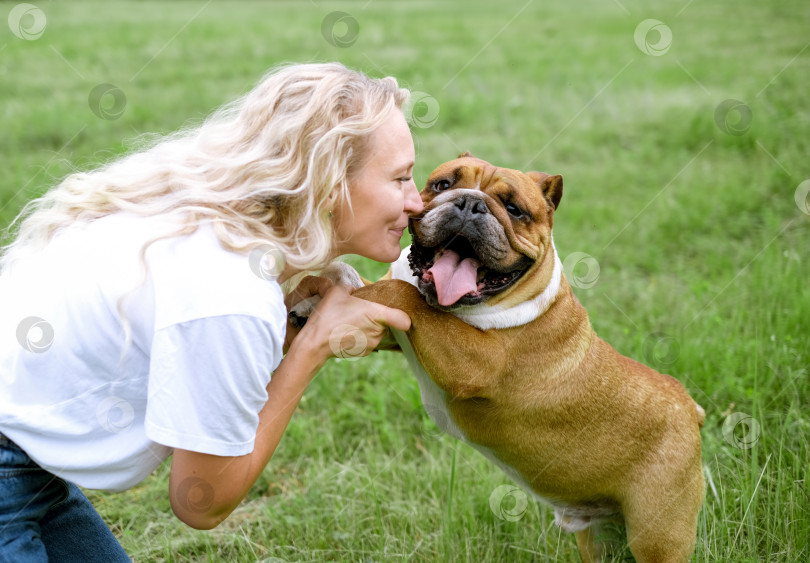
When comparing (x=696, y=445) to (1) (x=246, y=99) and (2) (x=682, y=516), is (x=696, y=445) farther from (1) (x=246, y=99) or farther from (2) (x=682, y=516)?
(1) (x=246, y=99)

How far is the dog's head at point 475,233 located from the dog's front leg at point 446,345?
0.23 ft

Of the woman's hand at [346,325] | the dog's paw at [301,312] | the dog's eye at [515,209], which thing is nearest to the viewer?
the woman's hand at [346,325]

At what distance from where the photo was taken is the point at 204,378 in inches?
87.7

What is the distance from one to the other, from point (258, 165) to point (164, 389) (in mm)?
837

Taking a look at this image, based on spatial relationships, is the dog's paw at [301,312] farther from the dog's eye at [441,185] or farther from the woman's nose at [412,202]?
the dog's eye at [441,185]

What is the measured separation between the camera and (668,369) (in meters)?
4.61

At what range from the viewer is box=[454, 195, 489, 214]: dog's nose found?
2.96 m

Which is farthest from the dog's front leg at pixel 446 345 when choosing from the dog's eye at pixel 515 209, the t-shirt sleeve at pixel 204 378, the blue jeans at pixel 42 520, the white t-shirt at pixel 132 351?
the blue jeans at pixel 42 520

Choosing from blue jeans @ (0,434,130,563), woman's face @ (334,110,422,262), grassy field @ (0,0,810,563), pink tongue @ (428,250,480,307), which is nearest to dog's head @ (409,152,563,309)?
pink tongue @ (428,250,480,307)

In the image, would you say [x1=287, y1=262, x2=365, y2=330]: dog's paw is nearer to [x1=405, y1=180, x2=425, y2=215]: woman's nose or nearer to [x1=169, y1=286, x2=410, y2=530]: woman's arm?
[x1=169, y1=286, x2=410, y2=530]: woman's arm

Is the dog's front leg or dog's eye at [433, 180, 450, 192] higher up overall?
dog's eye at [433, 180, 450, 192]

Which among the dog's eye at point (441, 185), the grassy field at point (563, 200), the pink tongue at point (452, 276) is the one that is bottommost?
the grassy field at point (563, 200)

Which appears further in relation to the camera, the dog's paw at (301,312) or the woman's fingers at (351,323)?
the dog's paw at (301,312)

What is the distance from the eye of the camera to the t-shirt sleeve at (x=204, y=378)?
219 cm
